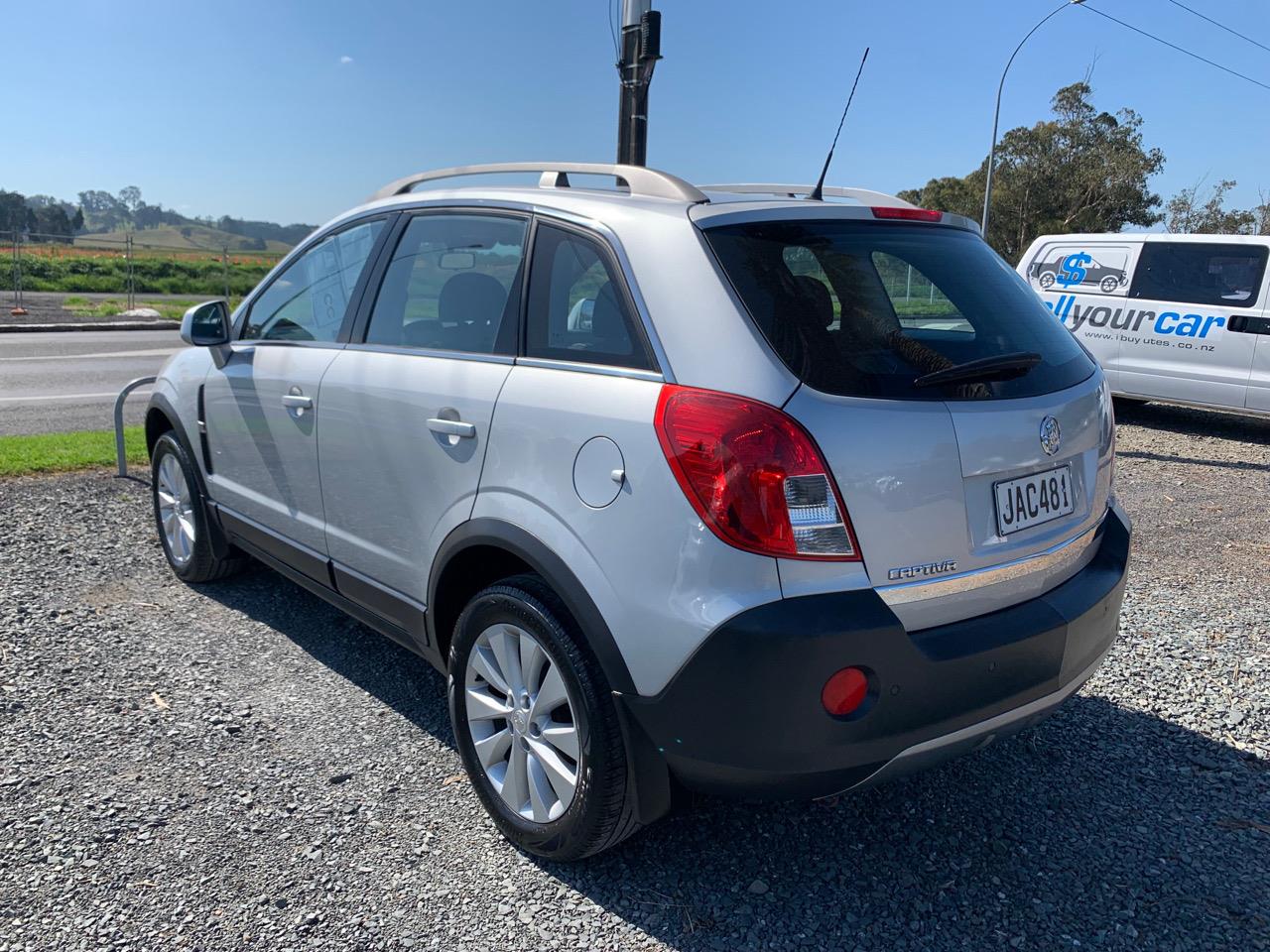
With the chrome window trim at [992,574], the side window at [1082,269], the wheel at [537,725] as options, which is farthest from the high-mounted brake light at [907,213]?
the side window at [1082,269]

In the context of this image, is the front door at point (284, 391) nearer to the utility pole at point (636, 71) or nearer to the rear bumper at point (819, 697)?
the rear bumper at point (819, 697)

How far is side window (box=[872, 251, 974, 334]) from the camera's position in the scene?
8.80 ft

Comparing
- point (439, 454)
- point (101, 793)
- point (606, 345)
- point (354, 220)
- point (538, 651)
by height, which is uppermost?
point (354, 220)

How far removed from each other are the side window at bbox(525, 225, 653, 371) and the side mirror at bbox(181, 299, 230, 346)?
6.39ft

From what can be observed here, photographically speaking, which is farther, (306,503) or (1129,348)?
(1129,348)

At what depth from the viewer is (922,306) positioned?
9.17 feet

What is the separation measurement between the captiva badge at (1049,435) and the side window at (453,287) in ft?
4.65

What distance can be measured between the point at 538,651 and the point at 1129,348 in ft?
29.9

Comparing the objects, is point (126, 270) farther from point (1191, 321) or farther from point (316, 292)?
point (316, 292)

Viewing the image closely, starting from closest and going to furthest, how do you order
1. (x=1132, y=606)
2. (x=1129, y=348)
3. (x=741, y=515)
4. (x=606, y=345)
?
(x=741, y=515)
(x=606, y=345)
(x=1132, y=606)
(x=1129, y=348)

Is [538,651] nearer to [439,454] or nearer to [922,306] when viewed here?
[439,454]

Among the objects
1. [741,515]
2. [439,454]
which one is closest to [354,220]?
[439,454]

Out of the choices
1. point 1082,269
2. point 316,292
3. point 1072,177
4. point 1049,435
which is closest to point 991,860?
point 1049,435

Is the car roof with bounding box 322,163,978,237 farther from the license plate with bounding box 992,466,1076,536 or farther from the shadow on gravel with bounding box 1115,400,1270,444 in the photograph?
the shadow on gravel with bounding box 1115,400,1270,444
